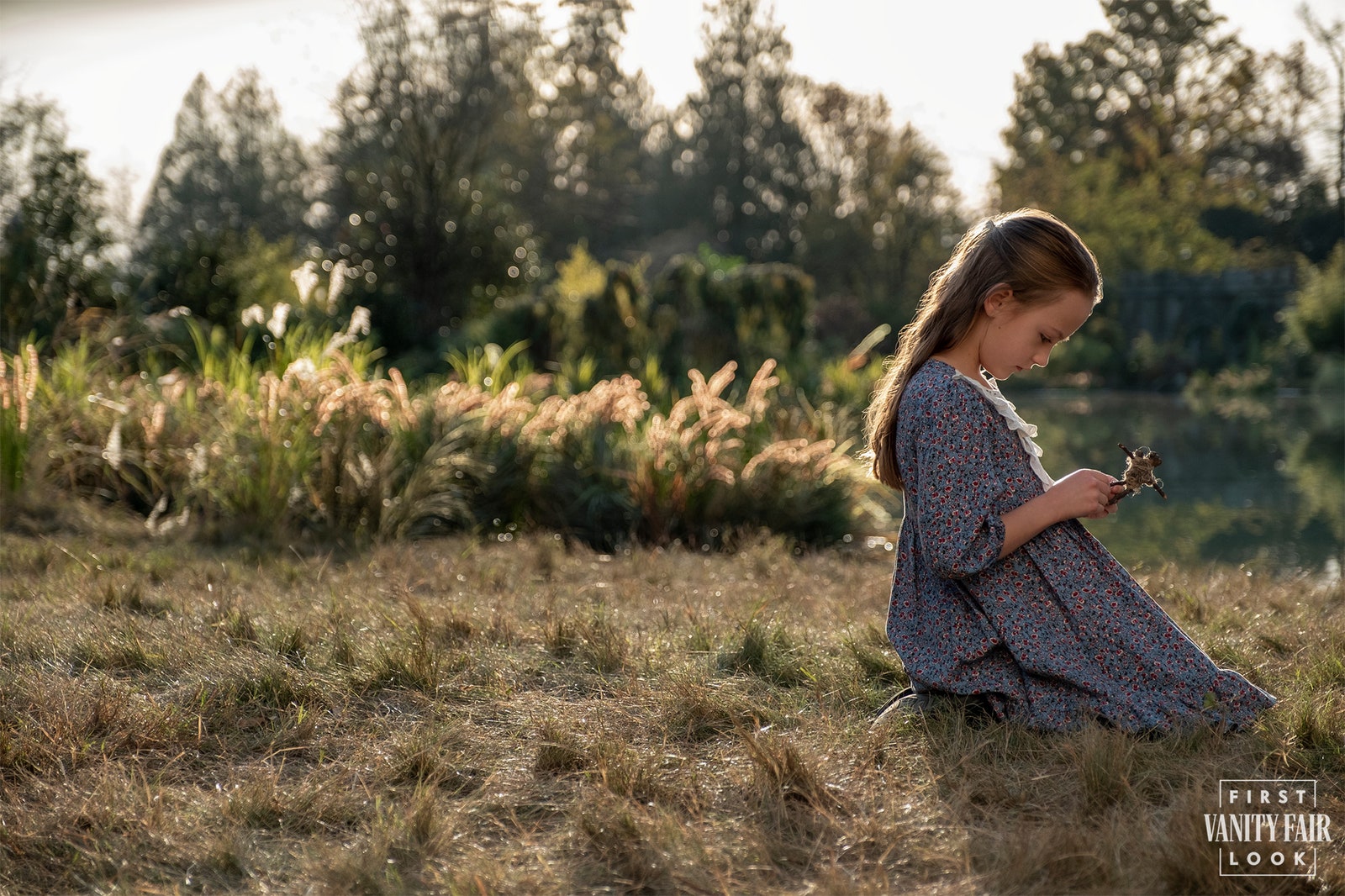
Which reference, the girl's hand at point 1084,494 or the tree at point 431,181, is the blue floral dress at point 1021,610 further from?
the tree at point 431,181

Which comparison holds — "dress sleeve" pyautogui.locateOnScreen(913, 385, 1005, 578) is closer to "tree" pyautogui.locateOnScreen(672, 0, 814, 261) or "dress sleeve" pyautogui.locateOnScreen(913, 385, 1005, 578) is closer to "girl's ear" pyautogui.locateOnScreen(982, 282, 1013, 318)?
"girl's ear" pyautogui.locateOnScreen(982, 282, 1013, 318)

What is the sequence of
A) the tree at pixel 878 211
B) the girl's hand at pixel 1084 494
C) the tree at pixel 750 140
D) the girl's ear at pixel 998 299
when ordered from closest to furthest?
the girl's hand at pixel 1084 494, the girl's ear at pixel 998 299, the tree at pixel 878 211, the tree at pixel 750 140

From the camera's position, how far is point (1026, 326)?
7.23 ft

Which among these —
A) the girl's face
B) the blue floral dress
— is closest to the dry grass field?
the blue floral dress

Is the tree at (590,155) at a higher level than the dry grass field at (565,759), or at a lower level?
higher

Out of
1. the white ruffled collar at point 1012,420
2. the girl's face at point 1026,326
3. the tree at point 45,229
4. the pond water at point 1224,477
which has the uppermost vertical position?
the tree at point 45,229

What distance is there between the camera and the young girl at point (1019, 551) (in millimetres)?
2092

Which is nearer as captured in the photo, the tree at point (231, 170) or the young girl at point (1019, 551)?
the young girl at point (1019, 551)

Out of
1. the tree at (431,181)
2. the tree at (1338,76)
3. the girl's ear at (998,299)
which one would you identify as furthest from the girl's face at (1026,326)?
the tree at (1338,76)

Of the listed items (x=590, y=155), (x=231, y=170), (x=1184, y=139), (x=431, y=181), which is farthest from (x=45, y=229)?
(x=1184, y=139)

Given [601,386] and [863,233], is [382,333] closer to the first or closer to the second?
[601,386]

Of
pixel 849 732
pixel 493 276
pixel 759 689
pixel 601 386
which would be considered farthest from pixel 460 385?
pixel 493 276

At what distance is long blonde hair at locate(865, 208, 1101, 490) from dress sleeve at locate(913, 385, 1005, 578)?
15 centimetres

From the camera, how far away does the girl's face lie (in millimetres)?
2178
